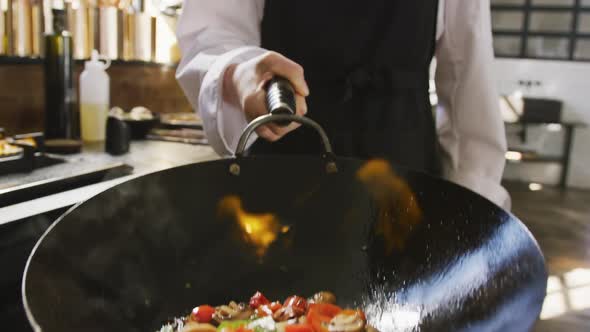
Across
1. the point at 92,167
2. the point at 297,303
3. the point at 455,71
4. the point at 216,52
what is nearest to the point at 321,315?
the point at 297,303

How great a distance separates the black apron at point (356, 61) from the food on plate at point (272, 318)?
14.8 inches

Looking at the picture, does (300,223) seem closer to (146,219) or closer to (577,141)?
(146,219)

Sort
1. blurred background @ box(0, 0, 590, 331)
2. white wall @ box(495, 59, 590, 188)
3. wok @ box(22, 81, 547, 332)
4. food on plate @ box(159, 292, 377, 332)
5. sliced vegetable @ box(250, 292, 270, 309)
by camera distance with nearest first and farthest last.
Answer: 1. wok @ box(22, 81, 547, 332)
2. food on plate @ box(159, 292, 377, 332)
3. sliced vegetable @ box(250, 292, 270, 309)
4. blurred background @ box(0, 0, 590, 331)
5. white wall @ box(495, 59, 590, 188)

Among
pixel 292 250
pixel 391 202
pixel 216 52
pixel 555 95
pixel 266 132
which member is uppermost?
pixel 216 52

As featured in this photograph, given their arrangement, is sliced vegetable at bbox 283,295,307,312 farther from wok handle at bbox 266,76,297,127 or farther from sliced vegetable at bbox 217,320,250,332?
wok handle at bbox 266,76,297,127

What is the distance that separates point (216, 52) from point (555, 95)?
615 cm

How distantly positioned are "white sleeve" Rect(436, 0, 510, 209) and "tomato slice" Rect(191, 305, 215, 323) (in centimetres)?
62

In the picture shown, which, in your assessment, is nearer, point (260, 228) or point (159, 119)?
point (260, 228)

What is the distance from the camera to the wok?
0.65 meters

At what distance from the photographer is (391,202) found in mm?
907

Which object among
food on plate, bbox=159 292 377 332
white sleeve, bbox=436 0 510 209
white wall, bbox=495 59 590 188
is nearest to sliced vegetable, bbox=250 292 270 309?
food on plate, bbox=159 292 377 332

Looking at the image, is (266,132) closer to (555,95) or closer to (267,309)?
(267,309)

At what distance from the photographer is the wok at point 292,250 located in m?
0.65

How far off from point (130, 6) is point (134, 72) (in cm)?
41
